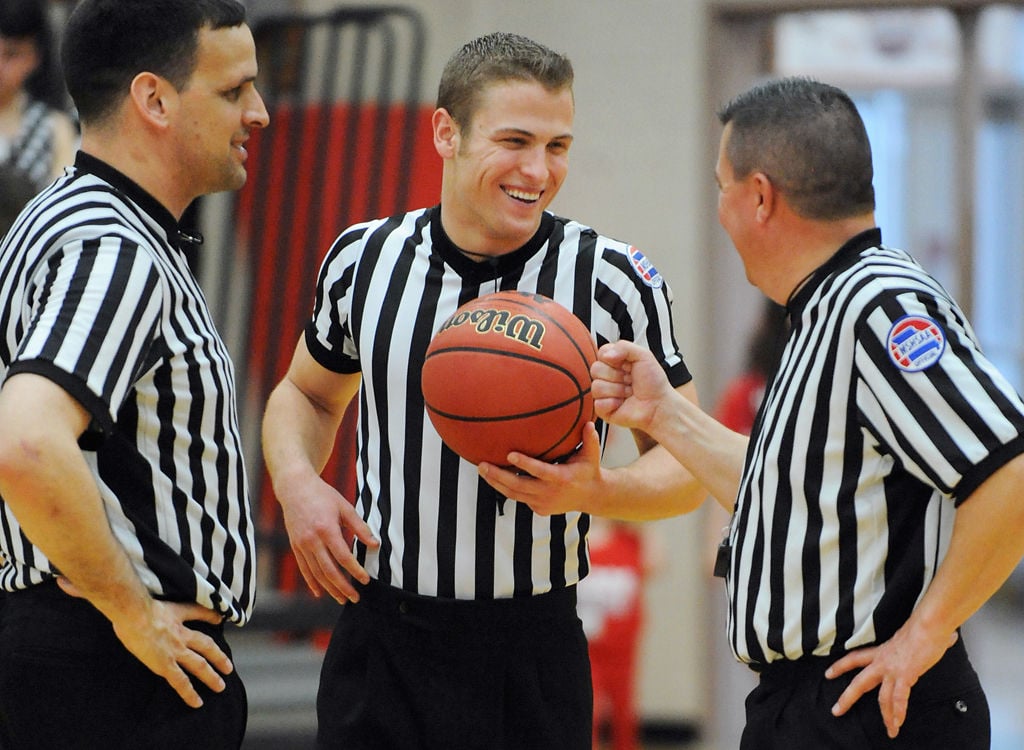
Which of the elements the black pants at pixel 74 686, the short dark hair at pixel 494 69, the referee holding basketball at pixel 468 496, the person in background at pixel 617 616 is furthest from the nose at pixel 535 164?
the person in background at pixel 617 616

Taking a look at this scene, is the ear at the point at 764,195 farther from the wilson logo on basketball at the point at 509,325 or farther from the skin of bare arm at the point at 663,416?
the wilson logo on basketball at the point at 509,325

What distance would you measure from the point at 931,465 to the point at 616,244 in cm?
84

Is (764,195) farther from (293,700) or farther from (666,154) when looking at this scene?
(666,154)

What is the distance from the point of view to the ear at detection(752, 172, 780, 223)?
95.9 inches

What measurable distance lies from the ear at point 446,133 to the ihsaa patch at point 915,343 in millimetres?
983

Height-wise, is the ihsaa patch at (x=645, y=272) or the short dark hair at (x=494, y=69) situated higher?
the short dark hair at (x=494, y=69)

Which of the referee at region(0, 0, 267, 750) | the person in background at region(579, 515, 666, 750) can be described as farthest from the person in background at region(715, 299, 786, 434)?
the referee at region(0, 0, 267, 750)

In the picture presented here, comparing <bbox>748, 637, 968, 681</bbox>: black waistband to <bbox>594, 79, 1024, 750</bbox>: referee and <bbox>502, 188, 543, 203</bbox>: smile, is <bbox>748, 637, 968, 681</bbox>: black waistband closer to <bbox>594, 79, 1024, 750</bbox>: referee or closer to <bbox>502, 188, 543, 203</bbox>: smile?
<bbox>594, 79, 1024, 750</bbox>: referee

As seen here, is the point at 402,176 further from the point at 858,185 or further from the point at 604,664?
the point at 858,185

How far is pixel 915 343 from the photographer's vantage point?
7.06ft

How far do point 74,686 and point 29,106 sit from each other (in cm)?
338

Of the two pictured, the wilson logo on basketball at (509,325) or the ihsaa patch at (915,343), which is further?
the wilson logo on basketball at (509,325)

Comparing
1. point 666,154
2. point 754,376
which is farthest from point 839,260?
point 666,154

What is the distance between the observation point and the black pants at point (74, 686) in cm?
224
